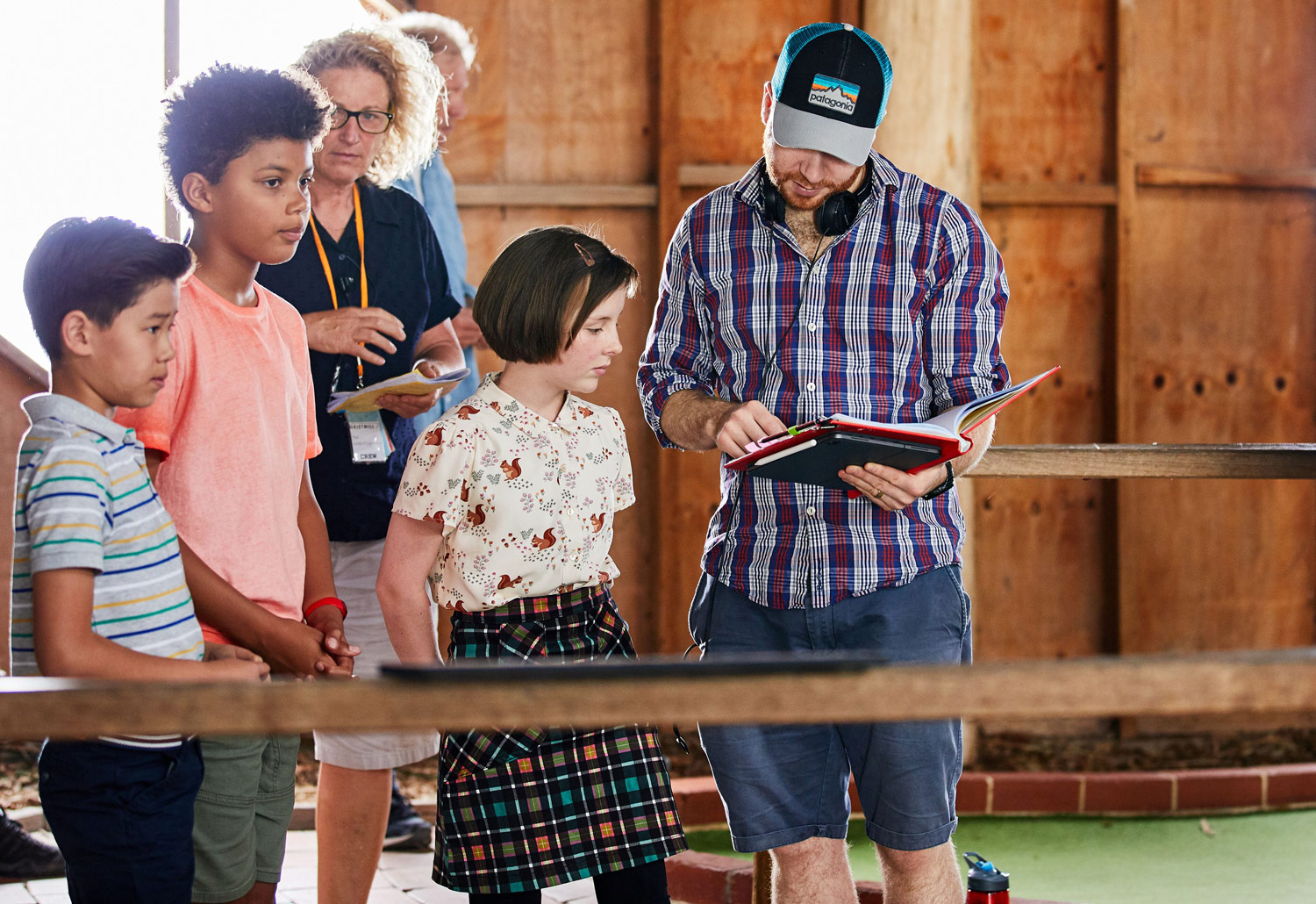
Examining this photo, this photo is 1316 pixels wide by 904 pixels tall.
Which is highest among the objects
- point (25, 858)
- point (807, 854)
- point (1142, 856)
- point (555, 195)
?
point (555, 195)

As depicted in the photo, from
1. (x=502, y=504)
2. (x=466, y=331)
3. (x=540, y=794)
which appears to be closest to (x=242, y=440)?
(x=502, y=504)

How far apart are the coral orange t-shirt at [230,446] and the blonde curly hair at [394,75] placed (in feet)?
2.56

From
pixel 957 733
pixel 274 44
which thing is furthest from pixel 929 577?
pixel 274 44

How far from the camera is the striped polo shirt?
157 centimetres

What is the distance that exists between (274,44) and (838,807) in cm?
325

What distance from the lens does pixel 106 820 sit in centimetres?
165

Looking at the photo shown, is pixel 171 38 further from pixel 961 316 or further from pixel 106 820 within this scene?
pixel 106 820

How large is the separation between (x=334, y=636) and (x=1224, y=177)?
13.8 ft

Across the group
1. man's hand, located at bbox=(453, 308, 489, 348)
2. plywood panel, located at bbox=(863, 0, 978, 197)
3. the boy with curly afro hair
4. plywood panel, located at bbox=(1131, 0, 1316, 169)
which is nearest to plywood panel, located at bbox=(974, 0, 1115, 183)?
plywood panel, located at bbox=(1131, 0, 1316, 169)

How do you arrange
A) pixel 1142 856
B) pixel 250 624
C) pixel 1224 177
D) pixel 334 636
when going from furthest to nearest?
pixel 1224 177
pixel 1142 856
pixel 334 636
pixel 250 624

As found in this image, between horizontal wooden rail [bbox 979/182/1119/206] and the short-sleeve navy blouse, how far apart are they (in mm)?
2787

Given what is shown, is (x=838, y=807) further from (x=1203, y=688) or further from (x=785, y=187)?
(x=1203, y=688)

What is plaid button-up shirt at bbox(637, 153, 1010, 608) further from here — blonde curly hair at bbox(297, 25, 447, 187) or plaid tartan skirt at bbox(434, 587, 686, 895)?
blonde curly hair at bbox(297, 25, 447, 187)

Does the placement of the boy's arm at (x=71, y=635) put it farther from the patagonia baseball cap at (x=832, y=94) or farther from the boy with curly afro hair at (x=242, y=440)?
the patagonia baseball cap at (x=832, y=94)
